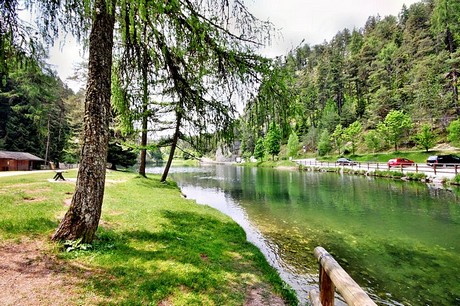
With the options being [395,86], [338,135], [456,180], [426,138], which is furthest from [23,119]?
[395,86]

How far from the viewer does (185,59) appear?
7.00m

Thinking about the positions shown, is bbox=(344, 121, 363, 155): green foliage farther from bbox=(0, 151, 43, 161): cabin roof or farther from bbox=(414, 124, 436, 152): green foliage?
bbox=(0, 151, 43, 161): cabin roof

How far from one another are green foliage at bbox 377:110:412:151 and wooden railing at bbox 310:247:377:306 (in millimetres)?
52181

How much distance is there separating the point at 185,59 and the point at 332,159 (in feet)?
193

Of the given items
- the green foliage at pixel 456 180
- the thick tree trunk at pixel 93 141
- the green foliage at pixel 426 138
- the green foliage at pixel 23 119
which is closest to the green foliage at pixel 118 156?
the green foliage at pixel 23 119

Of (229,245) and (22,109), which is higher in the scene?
(22,109)

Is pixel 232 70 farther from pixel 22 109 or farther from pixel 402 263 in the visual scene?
pixel 22 109

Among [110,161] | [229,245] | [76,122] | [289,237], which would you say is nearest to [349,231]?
[289,237]

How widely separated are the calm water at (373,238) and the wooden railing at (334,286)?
292 cm

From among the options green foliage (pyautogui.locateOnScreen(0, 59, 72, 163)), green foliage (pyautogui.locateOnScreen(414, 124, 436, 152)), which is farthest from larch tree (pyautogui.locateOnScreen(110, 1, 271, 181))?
green foliage (pyautogui.locateOnScreen(414, 124, 436, 152))

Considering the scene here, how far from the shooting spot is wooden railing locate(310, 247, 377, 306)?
2406 mm

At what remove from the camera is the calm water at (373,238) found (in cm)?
699

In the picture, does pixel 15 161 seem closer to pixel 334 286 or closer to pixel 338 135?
pixel 334 286

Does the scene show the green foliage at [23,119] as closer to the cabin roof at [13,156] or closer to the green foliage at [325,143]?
the cabin roof at [13,156]
